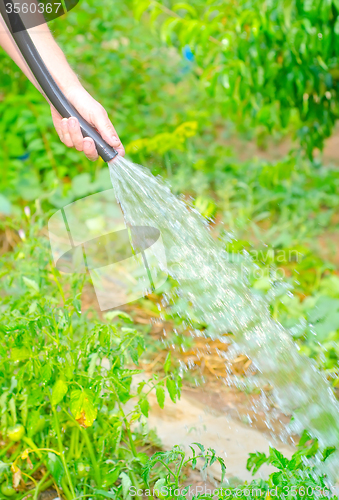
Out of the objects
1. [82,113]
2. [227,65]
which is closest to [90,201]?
[227,65]

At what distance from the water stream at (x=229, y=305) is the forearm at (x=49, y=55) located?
0.25 metres

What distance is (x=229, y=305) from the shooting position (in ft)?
5.81

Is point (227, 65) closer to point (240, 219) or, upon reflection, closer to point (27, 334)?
point (240, 219)

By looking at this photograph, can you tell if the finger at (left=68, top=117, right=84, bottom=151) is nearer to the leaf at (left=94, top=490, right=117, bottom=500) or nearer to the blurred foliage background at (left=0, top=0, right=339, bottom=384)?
the leaf at (left=94, top=490, right=117, bottom=500)

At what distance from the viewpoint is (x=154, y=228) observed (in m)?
1.69

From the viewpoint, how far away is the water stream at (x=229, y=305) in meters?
1.39

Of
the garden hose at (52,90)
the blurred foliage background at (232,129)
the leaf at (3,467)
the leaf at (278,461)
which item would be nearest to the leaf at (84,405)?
the leaf at (3,467)

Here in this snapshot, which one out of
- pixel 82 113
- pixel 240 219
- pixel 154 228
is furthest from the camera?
pixel 240 219

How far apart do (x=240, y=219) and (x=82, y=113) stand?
1.68 meters

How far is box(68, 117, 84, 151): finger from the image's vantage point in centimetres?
121

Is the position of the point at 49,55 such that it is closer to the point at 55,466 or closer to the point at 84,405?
the point at 84,405

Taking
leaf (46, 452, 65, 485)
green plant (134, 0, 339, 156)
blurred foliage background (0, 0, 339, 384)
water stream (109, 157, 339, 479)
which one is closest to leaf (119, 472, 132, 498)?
leaf (46, 452, 65, 485)

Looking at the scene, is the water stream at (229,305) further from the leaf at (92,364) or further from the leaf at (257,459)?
the leaf at (92,364)

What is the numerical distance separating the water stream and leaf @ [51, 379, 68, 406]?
1.74 feet
